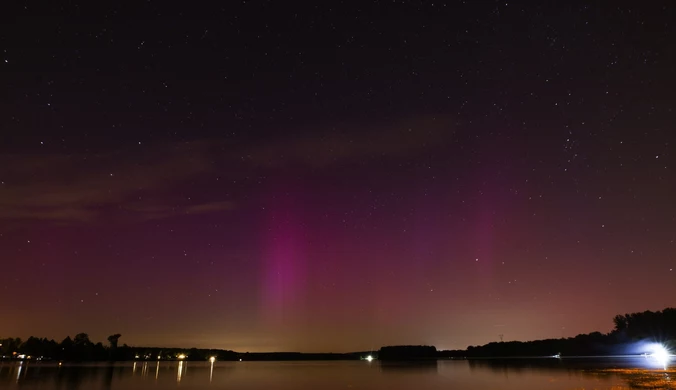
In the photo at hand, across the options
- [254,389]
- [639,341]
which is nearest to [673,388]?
[254,389]

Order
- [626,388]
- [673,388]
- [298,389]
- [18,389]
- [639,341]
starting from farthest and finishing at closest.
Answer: [639,341]
[298,389]
[18,389]
[626,388]
[673,388]

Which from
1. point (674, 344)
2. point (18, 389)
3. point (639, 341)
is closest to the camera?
point (18, 389)

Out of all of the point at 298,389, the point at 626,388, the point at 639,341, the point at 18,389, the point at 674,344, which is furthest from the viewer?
the point at 639,341

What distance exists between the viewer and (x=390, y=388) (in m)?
65.6

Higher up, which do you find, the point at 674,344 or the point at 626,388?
the point at 674,344

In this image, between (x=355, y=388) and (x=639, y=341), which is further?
(x=639, y=341)

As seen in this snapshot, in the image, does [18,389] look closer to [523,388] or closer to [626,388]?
[523,388]

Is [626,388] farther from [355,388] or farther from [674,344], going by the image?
[674,344]

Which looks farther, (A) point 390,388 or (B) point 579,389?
(A) point 390,388

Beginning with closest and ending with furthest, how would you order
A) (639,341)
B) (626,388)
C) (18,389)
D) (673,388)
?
(673,388)
(626,388)
(18,389)
(639,341)

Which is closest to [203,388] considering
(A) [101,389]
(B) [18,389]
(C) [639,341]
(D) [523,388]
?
(A) [101,389]

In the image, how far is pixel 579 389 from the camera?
175 ft

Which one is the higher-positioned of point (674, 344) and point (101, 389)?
point (674, 344)

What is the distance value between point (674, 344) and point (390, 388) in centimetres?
15261
